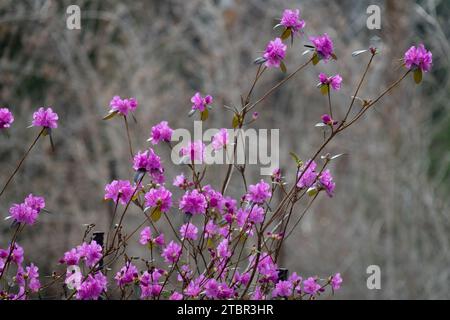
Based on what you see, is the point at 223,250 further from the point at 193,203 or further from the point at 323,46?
the point at 323,46

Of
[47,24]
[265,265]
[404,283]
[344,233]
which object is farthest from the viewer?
[344,233]

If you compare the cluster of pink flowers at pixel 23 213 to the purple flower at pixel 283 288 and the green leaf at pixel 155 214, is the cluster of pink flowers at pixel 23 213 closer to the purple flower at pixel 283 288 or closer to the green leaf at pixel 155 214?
the green leaf at pixel 155 214

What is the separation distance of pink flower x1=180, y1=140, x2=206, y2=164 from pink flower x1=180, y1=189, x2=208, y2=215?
0.44 ft

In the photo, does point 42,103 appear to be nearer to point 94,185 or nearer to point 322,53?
point 94,185

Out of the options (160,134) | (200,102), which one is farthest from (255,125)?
(160,134)

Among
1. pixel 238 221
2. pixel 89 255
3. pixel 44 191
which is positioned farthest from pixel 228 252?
pixel 44 191

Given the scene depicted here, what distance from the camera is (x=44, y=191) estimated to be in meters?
5.62

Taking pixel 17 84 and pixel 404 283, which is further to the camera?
pixel 17 84

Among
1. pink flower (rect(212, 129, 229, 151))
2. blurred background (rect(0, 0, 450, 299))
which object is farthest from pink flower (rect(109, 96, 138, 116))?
blurred background (rect(0, 0, 450, 299))

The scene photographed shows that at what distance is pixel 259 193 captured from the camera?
1.67 m

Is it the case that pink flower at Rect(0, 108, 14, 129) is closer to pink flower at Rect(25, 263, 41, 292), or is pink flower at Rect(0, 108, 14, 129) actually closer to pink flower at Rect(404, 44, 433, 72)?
pink flower at Rect(25, 263, 41, 292)

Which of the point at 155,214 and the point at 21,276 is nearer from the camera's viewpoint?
the point at 155,214

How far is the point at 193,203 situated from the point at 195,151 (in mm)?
168

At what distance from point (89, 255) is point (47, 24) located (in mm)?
3640
